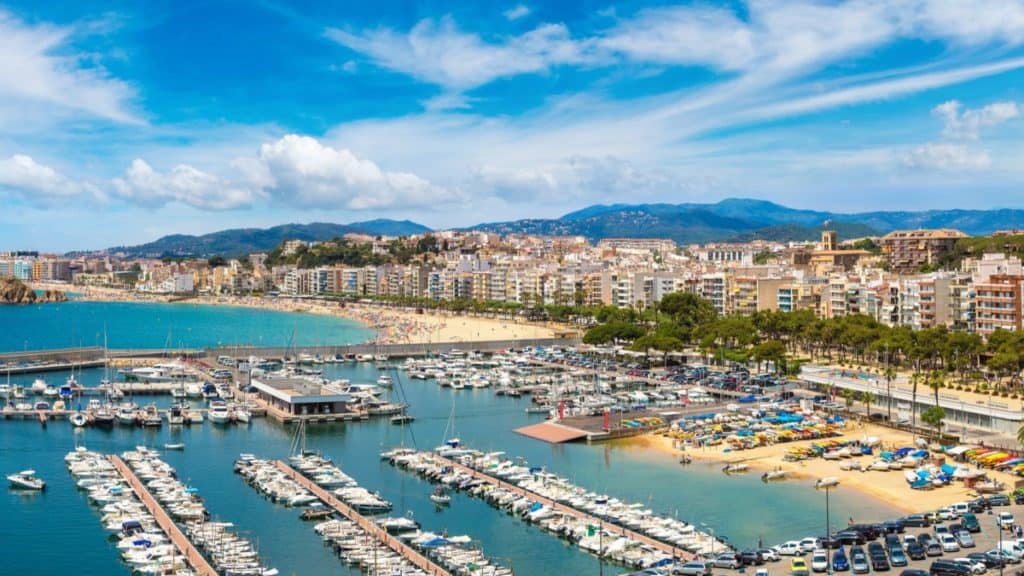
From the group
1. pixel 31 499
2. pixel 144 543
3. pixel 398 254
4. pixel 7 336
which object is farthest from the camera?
pixel 398 254

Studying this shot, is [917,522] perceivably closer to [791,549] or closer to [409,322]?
[791,549]

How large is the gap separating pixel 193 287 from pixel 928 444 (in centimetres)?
11013

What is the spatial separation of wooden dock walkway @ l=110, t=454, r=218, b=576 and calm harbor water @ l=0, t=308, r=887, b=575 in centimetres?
105

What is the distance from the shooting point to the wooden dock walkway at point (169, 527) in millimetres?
16641

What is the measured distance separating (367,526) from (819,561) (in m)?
8.25

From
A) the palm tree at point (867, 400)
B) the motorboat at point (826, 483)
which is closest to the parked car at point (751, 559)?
the motorboat at point (826, 483)

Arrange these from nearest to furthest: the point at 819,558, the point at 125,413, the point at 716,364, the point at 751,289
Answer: the point at 819,558 < the point at 125,413 < the point at 716,364 < the point at 751,289

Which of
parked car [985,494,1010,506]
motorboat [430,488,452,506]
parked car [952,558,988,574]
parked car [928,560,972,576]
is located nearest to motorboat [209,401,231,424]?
motorboat [430,488,452,506]

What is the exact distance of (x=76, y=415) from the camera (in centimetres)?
2998

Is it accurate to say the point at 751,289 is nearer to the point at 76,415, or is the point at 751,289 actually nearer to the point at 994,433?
the point at 994,433

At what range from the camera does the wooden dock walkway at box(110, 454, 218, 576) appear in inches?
655

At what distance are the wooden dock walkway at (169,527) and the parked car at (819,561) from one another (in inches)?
382

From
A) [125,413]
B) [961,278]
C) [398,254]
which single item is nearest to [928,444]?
[961,278]

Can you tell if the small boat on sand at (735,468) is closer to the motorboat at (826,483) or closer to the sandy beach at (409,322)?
the motorboat at (826,483)
